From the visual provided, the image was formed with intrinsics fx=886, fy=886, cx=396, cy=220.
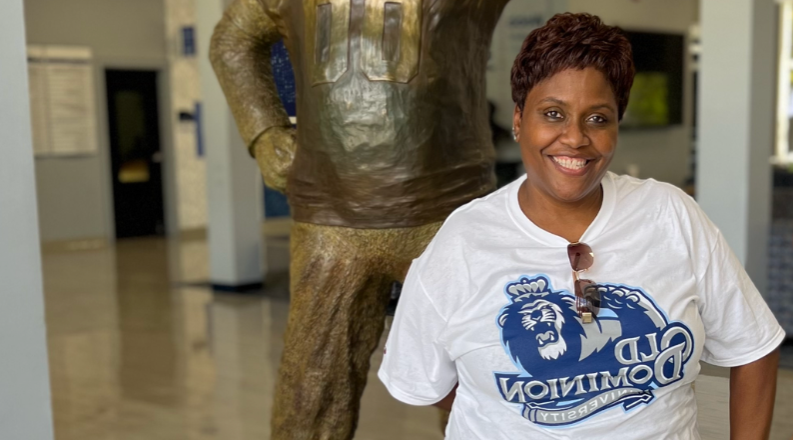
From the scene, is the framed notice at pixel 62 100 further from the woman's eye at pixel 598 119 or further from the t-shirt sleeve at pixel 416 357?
the woman's eye at pixel 598 119

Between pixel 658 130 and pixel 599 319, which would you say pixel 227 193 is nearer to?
pixel 658 130

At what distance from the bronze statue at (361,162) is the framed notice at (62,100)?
978cm

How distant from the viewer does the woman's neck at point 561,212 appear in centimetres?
155

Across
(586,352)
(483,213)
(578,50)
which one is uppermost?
(578,50)

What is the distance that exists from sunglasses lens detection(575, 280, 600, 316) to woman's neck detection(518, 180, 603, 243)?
122 millimetres

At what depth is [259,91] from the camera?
251cm

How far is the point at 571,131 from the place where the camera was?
1479 mm

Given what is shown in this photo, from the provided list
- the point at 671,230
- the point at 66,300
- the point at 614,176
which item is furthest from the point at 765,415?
the point at 66,300

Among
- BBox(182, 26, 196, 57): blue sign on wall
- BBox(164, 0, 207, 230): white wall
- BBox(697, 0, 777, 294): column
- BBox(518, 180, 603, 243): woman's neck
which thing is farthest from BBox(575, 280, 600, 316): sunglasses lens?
BBox(182, 26, 196, 57): blue sign on wall

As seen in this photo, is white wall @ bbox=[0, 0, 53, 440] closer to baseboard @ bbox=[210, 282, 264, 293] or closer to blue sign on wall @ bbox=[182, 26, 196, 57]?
baseboard @ bbox=[210, 282, 264, 293]

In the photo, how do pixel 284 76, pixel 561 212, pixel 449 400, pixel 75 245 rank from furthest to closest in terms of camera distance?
pixel 75 245, pixel 284 76, pixel 449 400, pixel 561 212

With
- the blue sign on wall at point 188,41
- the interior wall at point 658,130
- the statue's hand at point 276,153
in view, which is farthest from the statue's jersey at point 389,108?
the blue sign on wall at point 188,41

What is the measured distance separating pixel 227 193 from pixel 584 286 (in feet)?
20.5

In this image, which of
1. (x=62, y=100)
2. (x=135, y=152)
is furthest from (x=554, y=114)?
(x=135, y=152)
